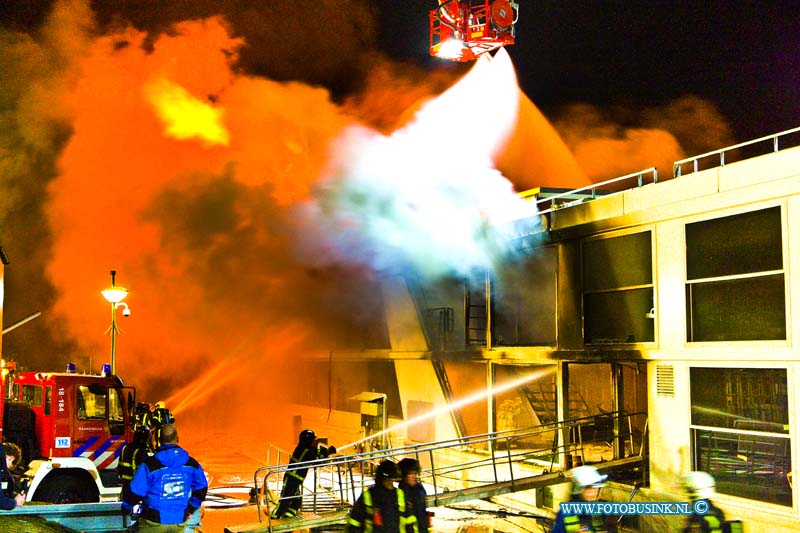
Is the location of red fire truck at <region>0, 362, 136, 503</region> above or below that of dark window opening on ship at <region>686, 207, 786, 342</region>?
below

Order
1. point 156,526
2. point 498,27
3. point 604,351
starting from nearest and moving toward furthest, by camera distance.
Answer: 1. point 156,526
2. point 604,351
3. point 498,27

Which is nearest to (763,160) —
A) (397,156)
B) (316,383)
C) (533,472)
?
(533,472)

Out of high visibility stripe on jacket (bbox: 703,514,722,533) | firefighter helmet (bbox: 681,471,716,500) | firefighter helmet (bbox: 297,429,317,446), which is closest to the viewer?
high visibility stripe on jacket (bbox: 703,514,722,533)

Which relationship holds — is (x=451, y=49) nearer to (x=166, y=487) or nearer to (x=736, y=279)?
(x=736, y=279)

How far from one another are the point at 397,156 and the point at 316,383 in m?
10.9

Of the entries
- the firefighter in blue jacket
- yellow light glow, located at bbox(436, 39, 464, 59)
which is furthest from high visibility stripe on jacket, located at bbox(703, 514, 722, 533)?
yellow light glow, located at bbox(436, 39, 464, 59)

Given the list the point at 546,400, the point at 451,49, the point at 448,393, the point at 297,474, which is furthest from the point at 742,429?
the point at 451,49

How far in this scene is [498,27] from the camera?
2369 centimetres

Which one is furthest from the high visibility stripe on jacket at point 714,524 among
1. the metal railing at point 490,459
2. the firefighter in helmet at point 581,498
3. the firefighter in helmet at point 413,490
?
the metal railing at point 490,459

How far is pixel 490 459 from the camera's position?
1356cm

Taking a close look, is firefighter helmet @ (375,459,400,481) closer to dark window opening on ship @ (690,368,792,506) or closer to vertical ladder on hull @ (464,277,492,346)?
dark window opening on ship @ (690,368,792,506)

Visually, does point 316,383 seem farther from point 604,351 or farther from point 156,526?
point 156,526

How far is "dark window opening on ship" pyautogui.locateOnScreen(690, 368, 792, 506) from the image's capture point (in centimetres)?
1284

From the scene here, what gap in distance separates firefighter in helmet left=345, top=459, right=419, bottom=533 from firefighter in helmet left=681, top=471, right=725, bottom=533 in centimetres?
223
